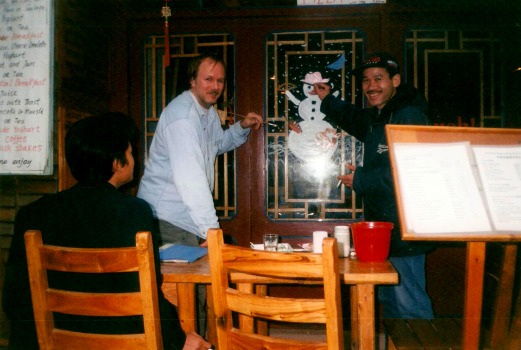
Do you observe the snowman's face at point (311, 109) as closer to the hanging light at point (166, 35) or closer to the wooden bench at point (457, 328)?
the hanging light at point (166, 35)

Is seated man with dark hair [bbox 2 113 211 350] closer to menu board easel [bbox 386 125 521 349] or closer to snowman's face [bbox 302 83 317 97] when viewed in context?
menu board easel [bbox 386 125 521 349]

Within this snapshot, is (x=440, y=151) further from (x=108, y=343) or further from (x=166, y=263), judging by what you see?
(x=108, y=343)

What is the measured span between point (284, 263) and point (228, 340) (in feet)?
1.20

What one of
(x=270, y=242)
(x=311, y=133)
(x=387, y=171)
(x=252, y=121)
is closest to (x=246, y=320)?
(x=270, y=242)

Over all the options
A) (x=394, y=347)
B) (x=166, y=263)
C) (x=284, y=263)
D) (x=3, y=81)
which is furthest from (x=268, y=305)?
(x=3, y=81)

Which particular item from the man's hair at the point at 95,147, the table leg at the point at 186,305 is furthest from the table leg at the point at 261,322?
the man's hair at the point at 95,147

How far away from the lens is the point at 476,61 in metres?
3.22

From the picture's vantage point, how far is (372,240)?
1867mm

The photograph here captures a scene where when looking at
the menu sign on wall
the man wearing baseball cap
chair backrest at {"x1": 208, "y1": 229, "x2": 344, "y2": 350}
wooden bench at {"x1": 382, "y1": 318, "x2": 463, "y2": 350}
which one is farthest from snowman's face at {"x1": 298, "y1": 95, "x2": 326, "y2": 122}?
chair backrest at {"x1": 208, "y1": 229, "x2": 344, "y2": 350}

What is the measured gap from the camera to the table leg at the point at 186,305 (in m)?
1.84

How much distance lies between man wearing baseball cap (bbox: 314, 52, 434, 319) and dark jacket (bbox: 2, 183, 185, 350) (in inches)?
59.6

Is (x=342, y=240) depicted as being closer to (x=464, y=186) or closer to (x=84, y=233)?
(x=464, y=186)

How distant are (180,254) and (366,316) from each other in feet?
3.06

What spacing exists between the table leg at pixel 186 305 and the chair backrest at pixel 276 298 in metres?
0.50
